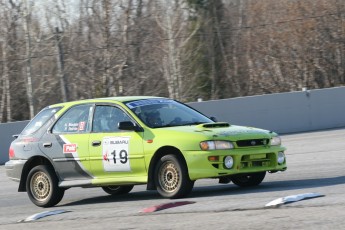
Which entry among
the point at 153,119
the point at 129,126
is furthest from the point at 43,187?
the point at 153,119

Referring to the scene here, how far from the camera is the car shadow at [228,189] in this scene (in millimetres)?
11789

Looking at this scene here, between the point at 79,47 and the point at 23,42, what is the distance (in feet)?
10.2

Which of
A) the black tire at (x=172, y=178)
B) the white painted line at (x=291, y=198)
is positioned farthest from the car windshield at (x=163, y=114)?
the white painted line at (x=291, y=198)

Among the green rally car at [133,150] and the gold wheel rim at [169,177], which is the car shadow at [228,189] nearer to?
the green rally car at [133,150]

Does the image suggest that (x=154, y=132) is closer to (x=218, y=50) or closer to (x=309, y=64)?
(x=309, y=64)

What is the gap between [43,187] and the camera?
12695 mm

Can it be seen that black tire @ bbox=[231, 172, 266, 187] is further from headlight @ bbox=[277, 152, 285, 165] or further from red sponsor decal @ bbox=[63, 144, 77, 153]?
red sponsor decal @ bbox=[63, 144, 77, 153]

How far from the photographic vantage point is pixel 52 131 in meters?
12.8

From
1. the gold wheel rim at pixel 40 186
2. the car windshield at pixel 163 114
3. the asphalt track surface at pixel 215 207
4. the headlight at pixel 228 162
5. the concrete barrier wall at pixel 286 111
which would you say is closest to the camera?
the asphalt track surface at pixel 215 207

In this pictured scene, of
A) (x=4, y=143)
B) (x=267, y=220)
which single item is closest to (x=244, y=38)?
(x=4, y=143)

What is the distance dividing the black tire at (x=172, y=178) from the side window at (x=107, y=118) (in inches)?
39.0

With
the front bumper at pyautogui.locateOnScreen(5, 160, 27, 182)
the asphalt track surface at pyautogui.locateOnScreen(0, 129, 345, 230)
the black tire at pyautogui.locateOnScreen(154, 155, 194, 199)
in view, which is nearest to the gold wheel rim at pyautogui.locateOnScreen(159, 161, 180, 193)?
the black tire at pyautogui.locateOnScreen(154, 155, 194, 199)

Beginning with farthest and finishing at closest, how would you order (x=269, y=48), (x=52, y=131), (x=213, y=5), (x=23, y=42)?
(x=213, y=5) < (x=269, y=48) < (x=23, y=42) < (x=52, y=131)

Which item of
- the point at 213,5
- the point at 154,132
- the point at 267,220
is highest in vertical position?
the point at 213,5
